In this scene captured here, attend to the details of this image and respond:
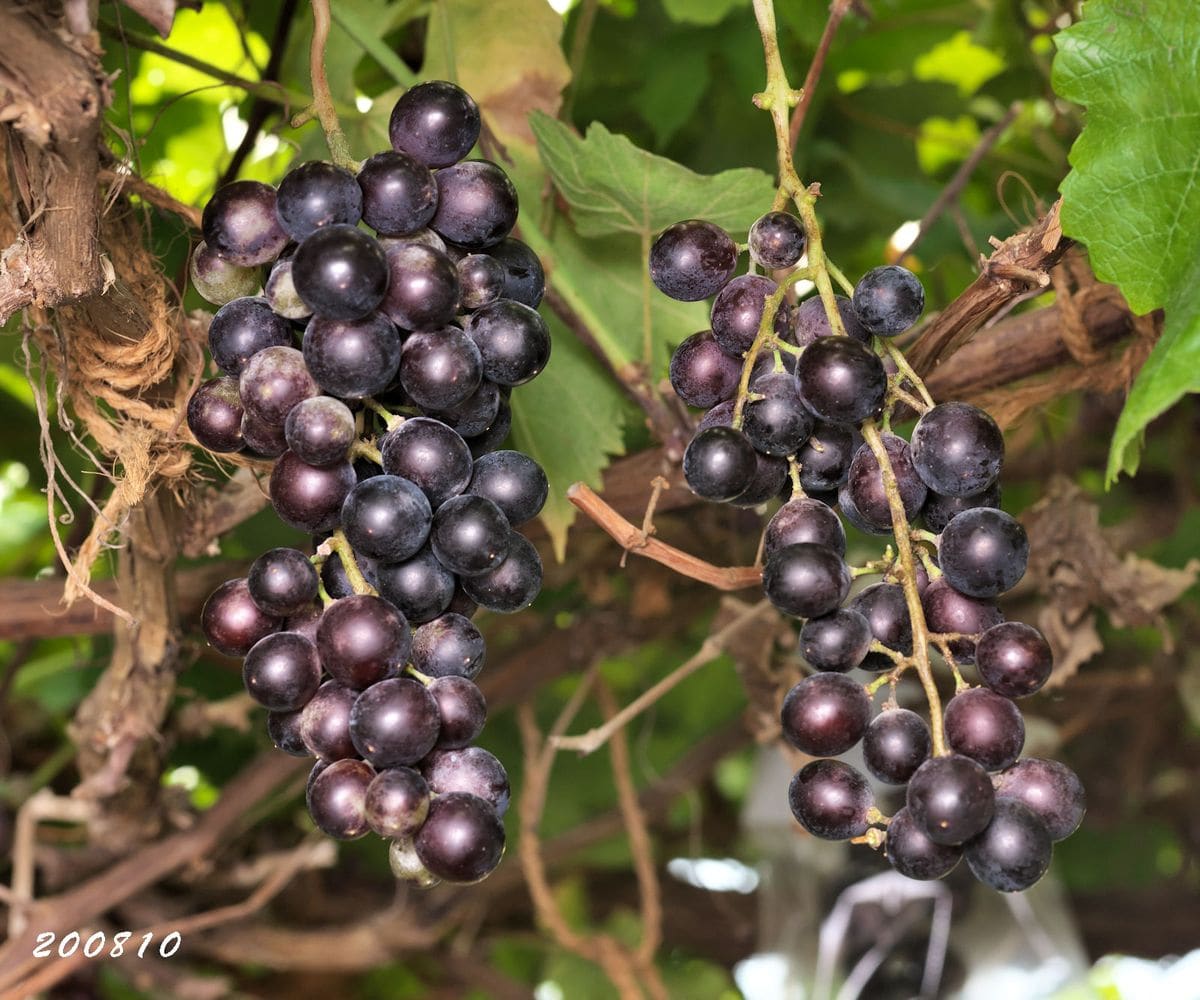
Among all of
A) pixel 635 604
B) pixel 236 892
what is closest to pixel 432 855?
pixel 635 604

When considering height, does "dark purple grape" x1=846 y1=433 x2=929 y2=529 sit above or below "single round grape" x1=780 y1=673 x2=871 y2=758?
above

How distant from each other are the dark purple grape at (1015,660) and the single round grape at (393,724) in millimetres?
264

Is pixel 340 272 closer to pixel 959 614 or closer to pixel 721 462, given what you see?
pixel 721 462

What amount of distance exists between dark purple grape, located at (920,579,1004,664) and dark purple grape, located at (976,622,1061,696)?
0.03m

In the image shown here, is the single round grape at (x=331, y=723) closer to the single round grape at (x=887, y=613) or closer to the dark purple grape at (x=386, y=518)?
the dark purple grape at (x=386, y=518)

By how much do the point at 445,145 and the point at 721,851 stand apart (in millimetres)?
1715

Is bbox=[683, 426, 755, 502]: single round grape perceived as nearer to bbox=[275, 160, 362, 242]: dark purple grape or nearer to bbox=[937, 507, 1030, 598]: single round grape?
bbox=[937, 507, 1030, 598]: single round grape

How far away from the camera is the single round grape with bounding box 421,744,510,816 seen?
1.99 ft

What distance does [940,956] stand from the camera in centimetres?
158

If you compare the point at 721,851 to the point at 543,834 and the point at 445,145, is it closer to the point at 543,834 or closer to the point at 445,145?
the point at 543,834

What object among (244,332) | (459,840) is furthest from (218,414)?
(459,840)

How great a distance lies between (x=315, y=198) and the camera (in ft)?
1.95

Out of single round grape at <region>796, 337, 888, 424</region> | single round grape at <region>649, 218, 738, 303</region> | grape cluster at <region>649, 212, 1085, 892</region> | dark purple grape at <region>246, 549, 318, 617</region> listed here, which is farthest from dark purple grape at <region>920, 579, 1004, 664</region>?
dark purple grape at <region>246, 549, 318, 617</region>

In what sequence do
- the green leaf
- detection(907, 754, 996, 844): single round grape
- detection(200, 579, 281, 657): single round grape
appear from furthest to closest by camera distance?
the green leaf
detection(200, 579, 281, 657): single round grape
detection(907, 754, 996, 844): single round grape
